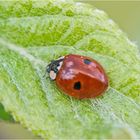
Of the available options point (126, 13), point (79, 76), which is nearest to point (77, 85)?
point (79, 76)

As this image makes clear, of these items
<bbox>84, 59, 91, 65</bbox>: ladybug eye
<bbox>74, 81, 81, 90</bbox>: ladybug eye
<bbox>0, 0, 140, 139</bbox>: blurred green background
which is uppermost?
<bbox>0, 0, 140, 139</bbox>: blurred green background

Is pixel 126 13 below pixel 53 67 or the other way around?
the other way around

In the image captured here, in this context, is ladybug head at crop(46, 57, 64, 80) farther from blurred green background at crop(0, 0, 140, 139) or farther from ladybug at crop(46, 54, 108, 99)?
blurred green background at crop(0, 0, 140, 139)

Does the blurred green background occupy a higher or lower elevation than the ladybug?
higher

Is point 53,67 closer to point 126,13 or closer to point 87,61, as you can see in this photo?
point 87,61

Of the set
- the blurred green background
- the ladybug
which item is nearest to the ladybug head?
the ladybug

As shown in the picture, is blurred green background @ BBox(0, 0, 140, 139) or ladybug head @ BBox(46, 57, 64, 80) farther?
blurred green background @ BBox(0, 0, 140, 139)

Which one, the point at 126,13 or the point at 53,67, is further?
the point at 126,13

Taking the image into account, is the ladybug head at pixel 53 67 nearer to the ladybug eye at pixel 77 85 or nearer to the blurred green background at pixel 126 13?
the ladybug eye at pixel 77 85

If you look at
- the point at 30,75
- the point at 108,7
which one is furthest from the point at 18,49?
the point at 108,7
